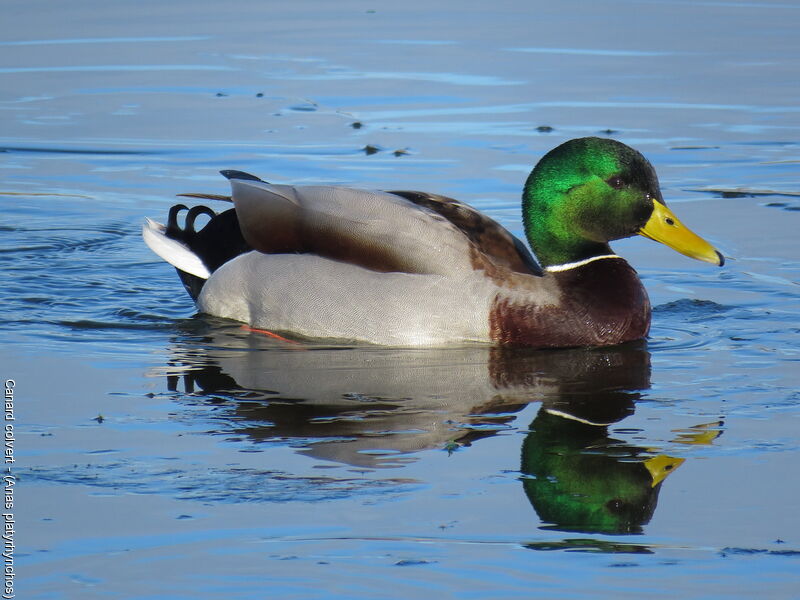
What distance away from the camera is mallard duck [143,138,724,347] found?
7.61 m

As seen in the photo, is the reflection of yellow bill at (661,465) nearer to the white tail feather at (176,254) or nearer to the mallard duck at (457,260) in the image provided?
the mallard duck at (457,260)

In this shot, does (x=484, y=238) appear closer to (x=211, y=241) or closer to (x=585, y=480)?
(x=211, y=241)

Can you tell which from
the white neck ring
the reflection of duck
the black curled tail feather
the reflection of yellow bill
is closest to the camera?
the reflection of yellow bill

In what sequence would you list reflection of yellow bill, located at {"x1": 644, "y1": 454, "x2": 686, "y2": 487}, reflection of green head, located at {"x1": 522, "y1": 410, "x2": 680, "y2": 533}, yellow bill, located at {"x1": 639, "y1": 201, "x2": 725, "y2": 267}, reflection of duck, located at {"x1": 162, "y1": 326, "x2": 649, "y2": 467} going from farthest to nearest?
yellow bill, located at {"x1": 639, "y1": 201, "x2": 725, "y2": 267}
reflection of duck, located at {"x1": 162, "y1": 326, "x2": 649, "y2": 467}
reflection of yellow bill, located at {"x1": 644, "y1": 454, "x2": 686, "y2": 487}
reflection of green head, located at {"x1": 522, "y1": 410, "x2": 680, "y2": 533}

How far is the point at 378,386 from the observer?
686 cm

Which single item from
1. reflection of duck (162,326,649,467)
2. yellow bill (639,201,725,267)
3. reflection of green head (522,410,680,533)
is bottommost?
reflection of green head (522,410,680,533)

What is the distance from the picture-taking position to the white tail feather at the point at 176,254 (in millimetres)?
8688

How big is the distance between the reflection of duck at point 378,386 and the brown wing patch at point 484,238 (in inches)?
17.4

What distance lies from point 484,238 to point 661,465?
2397mm

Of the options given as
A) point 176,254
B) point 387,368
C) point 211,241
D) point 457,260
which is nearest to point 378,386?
point 387,368

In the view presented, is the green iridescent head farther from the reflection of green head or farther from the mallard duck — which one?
the reflection of green head

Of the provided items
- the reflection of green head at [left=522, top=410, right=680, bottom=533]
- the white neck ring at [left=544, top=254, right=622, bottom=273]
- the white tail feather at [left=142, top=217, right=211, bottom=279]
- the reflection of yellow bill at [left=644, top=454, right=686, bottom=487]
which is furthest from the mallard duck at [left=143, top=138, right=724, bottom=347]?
the reflection of yellow bill at [left=644, top=454, right=686, bottom=487]

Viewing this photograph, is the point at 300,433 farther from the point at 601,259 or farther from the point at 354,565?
the point at 601,259

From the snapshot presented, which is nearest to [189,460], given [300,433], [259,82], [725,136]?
[300,433]
